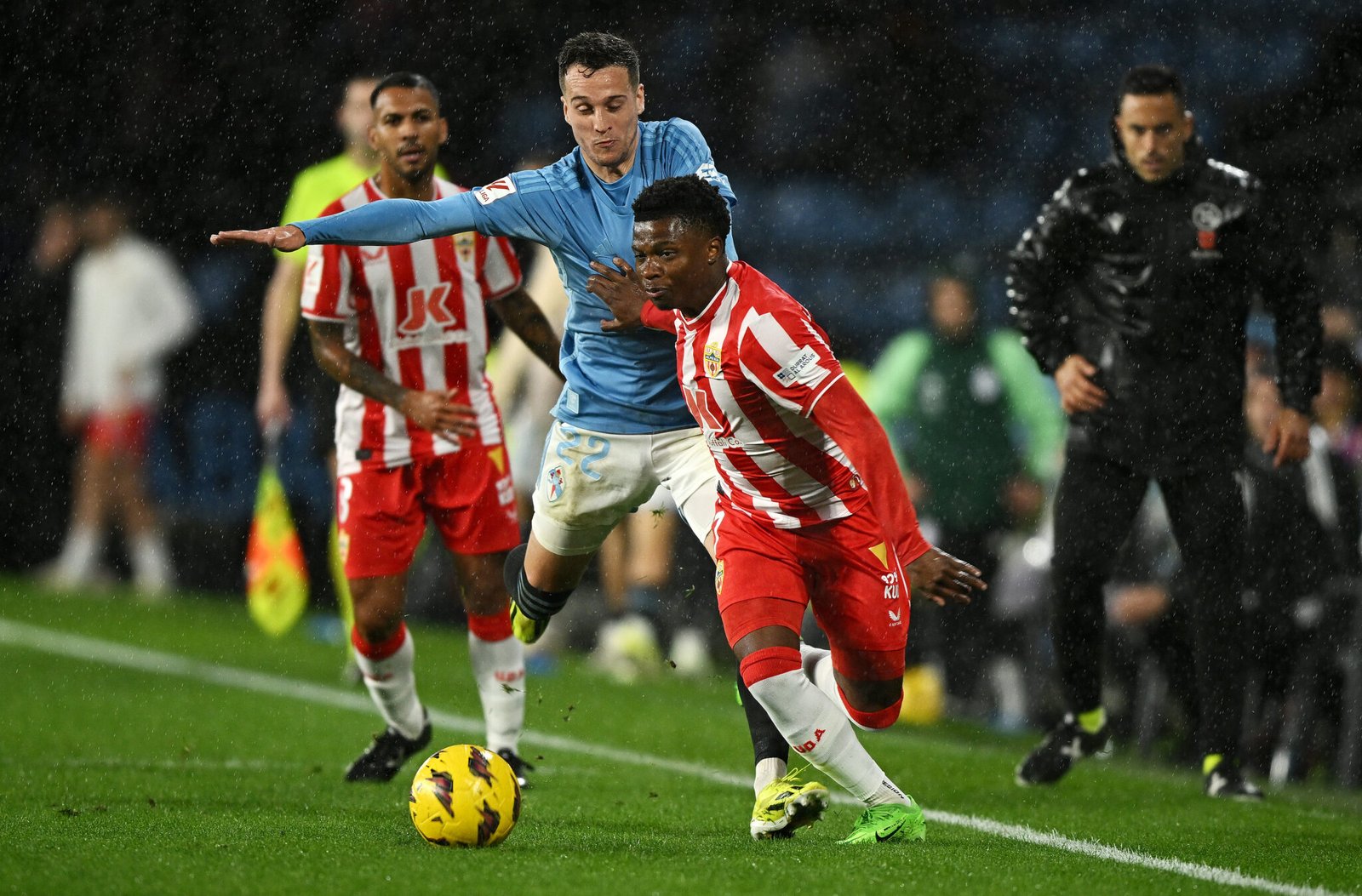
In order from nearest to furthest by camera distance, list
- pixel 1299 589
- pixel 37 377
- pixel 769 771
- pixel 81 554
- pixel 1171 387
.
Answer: pixel 769 771 < pixel 1171 387 < pixel 1299 589 < pixel 81 554 < pixel 37 377

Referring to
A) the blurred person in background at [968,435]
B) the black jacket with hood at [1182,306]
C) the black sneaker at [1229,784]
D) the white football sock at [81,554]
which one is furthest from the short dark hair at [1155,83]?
the white football sock at [81,554]

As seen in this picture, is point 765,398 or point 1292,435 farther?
point 1292,435

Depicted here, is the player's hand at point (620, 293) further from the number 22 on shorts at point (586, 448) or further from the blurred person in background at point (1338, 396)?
the blurred person in background at point (1338, 396)

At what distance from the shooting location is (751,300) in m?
5.20

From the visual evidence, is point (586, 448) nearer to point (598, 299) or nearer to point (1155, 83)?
point (598, 299)

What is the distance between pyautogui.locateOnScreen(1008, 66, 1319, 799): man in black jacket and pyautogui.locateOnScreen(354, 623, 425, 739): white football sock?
91.2 inches

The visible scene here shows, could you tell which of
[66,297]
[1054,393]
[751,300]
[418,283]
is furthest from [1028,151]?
[751,300]

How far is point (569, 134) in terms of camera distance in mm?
16094

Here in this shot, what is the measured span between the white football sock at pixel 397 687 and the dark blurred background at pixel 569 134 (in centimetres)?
810

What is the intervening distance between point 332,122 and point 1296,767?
40.1ft

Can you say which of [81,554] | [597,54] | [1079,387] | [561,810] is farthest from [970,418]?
[81,554]

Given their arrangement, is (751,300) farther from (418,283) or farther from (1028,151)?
(1028,151)

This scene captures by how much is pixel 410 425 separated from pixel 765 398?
1.79 m

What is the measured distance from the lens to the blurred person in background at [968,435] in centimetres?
982
